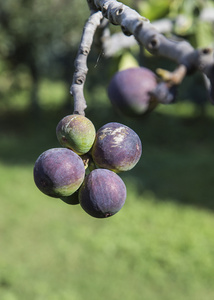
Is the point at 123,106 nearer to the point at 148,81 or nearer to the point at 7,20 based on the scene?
the point at 148,81

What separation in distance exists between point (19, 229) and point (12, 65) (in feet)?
18.1

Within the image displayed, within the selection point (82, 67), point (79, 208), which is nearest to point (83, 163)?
point (82, 67)

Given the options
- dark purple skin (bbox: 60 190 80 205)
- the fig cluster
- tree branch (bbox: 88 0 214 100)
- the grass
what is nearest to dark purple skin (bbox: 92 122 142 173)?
the fig cluster

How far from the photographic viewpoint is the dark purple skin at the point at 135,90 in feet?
3.84

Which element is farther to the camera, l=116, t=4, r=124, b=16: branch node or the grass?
the grass

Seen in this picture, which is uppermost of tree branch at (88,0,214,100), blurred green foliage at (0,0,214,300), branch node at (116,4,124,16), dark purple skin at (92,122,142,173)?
tree branch at (88,0,214,100)

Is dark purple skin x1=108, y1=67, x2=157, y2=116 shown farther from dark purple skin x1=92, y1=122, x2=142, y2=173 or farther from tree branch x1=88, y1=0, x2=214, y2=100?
tree branch x1=88, y1=0, x2=214, y2=100

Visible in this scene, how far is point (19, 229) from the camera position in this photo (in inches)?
233

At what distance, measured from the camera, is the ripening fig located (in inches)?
35.2

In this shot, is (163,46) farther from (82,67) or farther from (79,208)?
(79,208)

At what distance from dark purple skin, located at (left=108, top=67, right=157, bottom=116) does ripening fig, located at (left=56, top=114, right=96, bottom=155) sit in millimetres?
290

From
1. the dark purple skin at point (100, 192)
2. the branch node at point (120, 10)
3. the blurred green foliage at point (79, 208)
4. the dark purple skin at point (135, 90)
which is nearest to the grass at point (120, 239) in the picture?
the blurred green foliage at point (79, 208)

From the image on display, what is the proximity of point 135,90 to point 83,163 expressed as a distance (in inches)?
12.5

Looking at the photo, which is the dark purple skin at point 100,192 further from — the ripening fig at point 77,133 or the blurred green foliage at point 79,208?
the blurred green foliage at point 79,208
